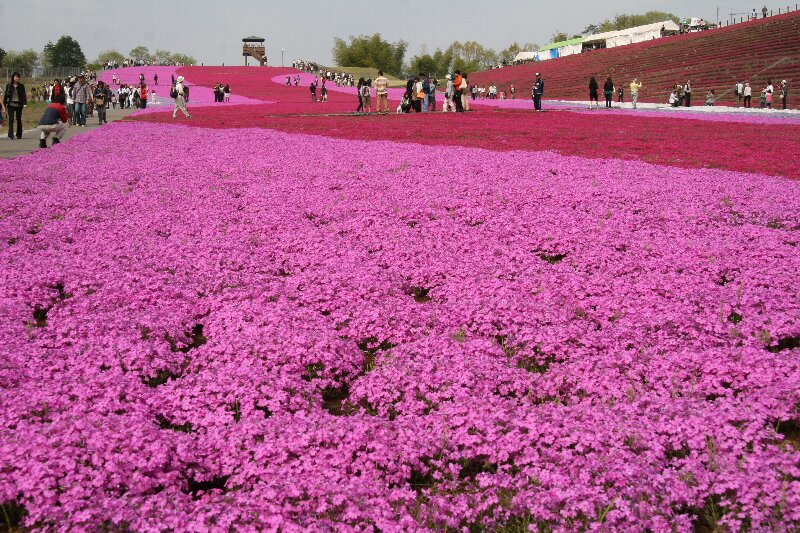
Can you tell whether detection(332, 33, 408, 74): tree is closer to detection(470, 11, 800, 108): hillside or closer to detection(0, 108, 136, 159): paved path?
detection(470, 11, 800, 108): hillside

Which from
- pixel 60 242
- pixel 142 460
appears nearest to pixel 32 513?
pixel 142 460

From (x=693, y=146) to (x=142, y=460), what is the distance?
62.3ft

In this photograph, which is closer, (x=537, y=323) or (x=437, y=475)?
(x=437, y=475)

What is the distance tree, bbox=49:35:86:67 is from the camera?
148 metres

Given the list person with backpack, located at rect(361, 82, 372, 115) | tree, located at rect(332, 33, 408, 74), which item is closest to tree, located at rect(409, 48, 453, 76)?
tree, located at rect(332, 33, 408, 74)

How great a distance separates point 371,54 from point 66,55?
225 ft

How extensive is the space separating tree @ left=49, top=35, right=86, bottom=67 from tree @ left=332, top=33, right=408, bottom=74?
57485 mm

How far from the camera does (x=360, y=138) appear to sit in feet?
79.4

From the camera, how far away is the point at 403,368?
5168 mm

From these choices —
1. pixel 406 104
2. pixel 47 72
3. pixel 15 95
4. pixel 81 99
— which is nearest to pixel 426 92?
pixel 406 104

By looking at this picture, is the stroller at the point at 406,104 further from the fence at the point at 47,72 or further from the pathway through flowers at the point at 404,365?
the fence at the point at 47,72

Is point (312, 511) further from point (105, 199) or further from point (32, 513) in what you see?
point (105, 199)

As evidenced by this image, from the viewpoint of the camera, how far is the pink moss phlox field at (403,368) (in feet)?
11.9

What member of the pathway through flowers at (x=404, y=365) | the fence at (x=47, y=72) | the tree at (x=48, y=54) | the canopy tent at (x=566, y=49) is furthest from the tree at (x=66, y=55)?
the pathway through flowers at (x=404, y=365)
